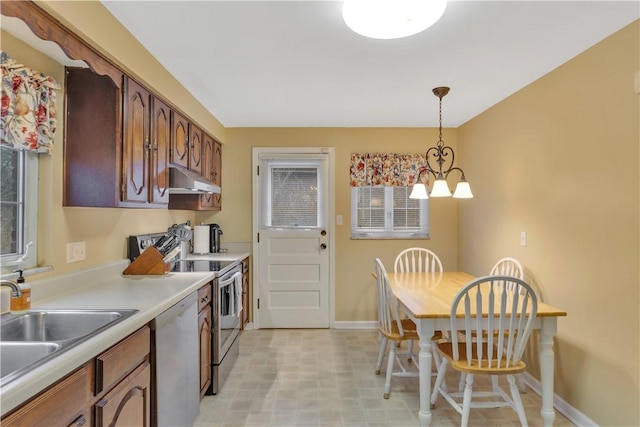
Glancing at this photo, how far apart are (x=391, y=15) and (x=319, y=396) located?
2.39m

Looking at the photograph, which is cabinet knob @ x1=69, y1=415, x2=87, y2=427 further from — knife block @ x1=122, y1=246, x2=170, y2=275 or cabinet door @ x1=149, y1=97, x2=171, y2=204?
cabinet door @ x1=149, y1=97, x2=171, y2=204

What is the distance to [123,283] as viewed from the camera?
2.08m

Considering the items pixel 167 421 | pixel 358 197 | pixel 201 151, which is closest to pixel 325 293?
pixel 358 197

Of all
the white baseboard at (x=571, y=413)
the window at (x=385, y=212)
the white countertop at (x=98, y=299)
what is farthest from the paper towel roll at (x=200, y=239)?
the white baseboard at (x=571, y=413)

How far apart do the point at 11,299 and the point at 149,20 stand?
1.45m

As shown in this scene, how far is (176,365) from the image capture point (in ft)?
5.91

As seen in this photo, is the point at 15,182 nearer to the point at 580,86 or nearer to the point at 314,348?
the point at 314,348

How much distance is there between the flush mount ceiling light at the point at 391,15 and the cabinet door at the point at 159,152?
1482 mm

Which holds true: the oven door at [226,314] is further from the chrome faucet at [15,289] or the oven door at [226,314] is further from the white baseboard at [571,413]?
the white baseboard at [571,413]

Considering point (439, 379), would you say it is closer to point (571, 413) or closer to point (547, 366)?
point (547, 366)

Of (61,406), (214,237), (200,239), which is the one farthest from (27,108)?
(214,237)

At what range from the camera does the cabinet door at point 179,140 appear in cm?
258

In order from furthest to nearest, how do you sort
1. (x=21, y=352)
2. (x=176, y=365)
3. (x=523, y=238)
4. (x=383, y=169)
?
(x=383, y=169), (x=523, y=238), (x=176, y=365), (x=21, y=352)

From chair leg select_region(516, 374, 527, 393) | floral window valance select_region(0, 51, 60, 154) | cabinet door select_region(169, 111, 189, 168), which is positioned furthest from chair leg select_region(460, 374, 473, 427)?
floral window valance select_region(0, 51, 60, 154)
